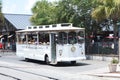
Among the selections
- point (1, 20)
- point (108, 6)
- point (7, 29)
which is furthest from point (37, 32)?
point (7, 29)

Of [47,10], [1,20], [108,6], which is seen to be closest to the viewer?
[108,6]

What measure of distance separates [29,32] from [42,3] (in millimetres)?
17553

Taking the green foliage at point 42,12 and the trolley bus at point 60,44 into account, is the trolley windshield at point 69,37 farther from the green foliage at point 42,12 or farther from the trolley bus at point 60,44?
the green foliage at point 42,12

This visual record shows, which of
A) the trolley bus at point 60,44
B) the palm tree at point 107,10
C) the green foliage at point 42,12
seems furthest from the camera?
the green foliage at point 42,12

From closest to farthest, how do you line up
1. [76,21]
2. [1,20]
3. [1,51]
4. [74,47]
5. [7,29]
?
[74,47] → [76,21] → [1,51] → [1,20] → [7,29]

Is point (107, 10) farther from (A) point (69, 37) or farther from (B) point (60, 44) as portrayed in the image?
(B) point (60, 44)

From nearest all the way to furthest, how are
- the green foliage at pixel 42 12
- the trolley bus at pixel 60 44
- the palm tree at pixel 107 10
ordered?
the trolley bus at pixel 60 44 → the palm tree at pixel 107 10 → the green foliage at pixel 42 12

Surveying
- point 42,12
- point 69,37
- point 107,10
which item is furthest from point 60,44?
point 42,12

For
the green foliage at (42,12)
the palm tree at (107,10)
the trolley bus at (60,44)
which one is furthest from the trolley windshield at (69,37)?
the green foliage at (42,12)

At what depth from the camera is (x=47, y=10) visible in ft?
143

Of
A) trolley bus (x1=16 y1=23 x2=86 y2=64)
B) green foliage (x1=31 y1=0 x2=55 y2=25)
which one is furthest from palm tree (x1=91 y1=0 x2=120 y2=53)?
green foliage (x1=31 y1=0 x2=55 y2=25)

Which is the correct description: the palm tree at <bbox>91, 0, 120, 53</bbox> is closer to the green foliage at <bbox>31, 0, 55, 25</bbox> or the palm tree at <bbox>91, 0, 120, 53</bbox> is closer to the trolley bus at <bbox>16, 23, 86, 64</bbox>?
the trolley bus at <bbox>16, 23, 86, 64</bbox>

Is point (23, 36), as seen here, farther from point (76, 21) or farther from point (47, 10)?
point (47, 10)

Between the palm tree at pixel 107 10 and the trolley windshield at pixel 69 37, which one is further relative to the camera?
the palm tree at pixel 107 10
